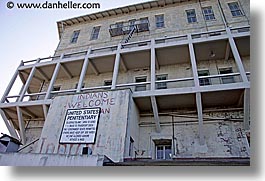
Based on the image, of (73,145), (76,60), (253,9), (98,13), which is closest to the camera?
(253,9)

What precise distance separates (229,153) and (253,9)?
12.5 feet

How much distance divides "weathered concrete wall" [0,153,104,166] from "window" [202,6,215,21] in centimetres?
726

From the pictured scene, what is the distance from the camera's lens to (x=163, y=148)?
6.62m

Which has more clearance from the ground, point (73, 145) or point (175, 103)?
point (175, 103)

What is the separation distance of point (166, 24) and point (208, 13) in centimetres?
178

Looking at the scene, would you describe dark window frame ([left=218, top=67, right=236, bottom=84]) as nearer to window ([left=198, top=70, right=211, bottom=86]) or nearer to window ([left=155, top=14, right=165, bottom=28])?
window ([left=198, top=70, right=211, bottom=86])

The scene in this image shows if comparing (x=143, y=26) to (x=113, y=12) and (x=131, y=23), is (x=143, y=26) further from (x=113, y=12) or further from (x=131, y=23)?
(x=113, y=12)

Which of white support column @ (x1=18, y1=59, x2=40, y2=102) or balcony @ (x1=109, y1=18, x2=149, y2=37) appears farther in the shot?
balcony @ (x1=109, y1=18, x2=149, y2=37)

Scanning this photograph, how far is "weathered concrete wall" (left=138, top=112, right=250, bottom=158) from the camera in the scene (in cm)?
589

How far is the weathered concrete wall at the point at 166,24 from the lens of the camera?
27.1 feet

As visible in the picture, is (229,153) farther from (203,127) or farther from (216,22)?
(216,22)

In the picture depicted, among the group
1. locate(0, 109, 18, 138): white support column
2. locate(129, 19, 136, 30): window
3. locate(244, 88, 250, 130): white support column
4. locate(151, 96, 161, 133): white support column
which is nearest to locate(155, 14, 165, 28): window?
locate(129, 19, 136, 30): window

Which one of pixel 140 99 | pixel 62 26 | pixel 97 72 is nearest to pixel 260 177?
pixel 140 99

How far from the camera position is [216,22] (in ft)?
27.1
